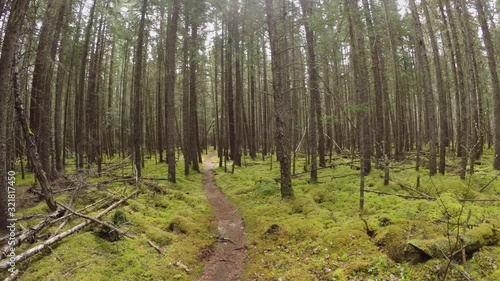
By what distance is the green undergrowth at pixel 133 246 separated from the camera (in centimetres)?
605

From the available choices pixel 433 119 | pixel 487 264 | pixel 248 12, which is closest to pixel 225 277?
pixel 487 264

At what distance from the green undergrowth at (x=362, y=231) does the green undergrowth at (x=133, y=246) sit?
64.3 inches

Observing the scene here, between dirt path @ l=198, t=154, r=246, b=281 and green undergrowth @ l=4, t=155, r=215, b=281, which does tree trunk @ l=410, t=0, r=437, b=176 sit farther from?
green undergrowth @ l=4, t=155, r=215, b=281

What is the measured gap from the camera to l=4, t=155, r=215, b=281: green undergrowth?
19.9ft

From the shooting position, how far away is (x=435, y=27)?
2252 cm

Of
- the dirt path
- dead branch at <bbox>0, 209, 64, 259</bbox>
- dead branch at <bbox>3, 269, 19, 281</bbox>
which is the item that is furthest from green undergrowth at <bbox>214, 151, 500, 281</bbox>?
dead branch at <bbox>0, 209, 64, 259</bbox>

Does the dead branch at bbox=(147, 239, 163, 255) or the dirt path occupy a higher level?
the dead branch at bbox=(147, 239, 163, 255)

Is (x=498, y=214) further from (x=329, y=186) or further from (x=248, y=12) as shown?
(x=248, y=12)

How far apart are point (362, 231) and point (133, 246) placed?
591 cm

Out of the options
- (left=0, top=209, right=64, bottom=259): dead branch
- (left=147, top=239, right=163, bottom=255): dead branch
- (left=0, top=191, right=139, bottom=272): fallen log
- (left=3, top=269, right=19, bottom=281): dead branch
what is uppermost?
(left=0, top=209, right=64, bottom=259): dead branch

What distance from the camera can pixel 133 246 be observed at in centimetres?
746

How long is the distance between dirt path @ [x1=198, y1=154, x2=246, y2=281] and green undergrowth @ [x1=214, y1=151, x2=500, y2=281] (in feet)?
0.97

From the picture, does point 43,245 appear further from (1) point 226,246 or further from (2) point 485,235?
(2) point 485,235

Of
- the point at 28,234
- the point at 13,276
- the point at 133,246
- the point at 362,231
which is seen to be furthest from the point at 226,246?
the point at 13,276
